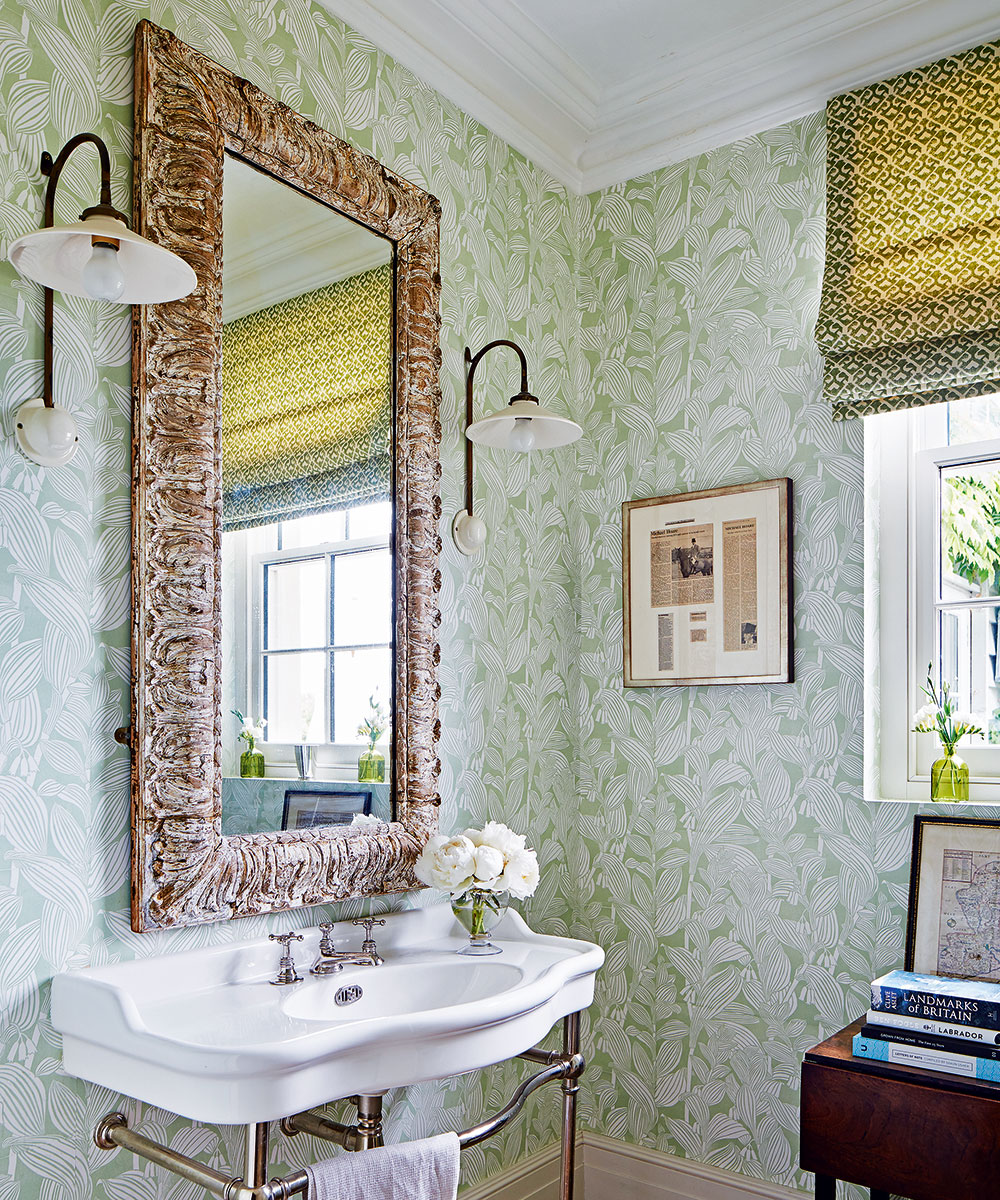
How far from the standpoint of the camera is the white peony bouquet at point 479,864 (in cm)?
197

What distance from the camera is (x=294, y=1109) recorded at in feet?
4.42

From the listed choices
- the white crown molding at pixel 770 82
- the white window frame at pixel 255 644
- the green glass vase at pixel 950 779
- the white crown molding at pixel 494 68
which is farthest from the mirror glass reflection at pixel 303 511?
the green glass vase at pixel 950 779

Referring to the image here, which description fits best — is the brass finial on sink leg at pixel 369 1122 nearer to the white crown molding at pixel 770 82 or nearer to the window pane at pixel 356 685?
the window pane at pixel 356 685

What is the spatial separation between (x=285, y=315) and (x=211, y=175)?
0.86 ft

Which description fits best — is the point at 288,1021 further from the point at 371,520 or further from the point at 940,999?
the point at 940,999

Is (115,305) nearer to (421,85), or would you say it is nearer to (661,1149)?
(421,85)

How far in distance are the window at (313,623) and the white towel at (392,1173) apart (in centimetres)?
68

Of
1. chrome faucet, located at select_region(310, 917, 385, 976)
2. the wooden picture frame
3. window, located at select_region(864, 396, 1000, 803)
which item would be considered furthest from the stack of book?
chrome faucet, located at select_region(310, 917, 385, 976)

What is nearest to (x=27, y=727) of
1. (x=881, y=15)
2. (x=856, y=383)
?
(x=856, y=383)

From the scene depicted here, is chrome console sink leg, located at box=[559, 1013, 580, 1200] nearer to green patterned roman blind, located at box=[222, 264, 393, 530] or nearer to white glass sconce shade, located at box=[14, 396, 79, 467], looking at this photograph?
green patterned roman blind, located at box=[222, 264, 393, 530]

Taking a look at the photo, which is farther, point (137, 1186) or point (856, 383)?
point (856, 383)

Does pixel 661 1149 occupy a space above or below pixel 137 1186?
below

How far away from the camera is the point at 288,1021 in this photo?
154 cm

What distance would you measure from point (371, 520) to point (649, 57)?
1.33 m
